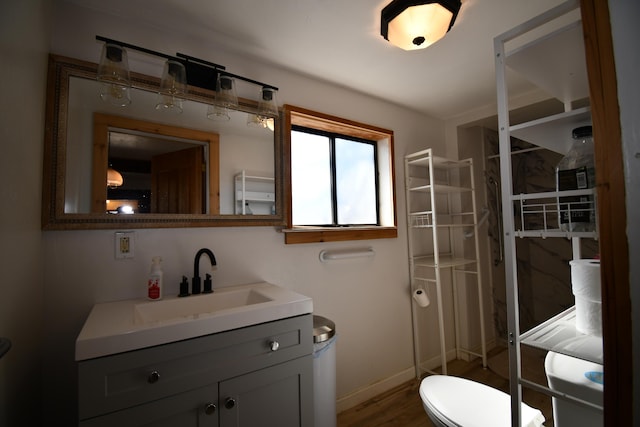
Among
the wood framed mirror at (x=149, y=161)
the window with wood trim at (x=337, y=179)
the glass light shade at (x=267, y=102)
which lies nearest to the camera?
the wood framed mirror at (x=149, y=161)

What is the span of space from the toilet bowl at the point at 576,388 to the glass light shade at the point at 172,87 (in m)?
1.82

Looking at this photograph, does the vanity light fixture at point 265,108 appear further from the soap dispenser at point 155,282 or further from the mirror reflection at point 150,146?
the soap dispenser at point 155,282

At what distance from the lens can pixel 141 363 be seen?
2.81 ft

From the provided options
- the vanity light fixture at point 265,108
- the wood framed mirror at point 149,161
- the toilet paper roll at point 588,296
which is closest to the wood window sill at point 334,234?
the wood framed mirror at point 149,161

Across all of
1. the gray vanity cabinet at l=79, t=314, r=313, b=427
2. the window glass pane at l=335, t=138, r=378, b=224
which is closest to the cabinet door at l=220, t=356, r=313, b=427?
the gray vanity cabinet at l=79, t=314, r=313, b=427

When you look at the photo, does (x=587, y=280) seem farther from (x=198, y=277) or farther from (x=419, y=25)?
(x=198, y=277)

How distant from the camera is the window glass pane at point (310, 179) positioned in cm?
197

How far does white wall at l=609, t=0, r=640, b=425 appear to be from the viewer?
21.0 inches

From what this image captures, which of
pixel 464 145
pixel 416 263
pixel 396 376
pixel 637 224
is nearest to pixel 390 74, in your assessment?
pixel 464 145

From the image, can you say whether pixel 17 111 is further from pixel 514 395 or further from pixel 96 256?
pixel 514 395

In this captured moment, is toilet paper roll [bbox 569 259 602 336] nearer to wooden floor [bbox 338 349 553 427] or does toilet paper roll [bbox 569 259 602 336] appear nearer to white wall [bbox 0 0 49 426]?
wooden floor [bbox 338 349 553 427]

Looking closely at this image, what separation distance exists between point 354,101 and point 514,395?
1921 millimetres

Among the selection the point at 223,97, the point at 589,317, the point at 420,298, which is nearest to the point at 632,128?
the point at 589,317

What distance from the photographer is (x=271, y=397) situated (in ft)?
3.51
